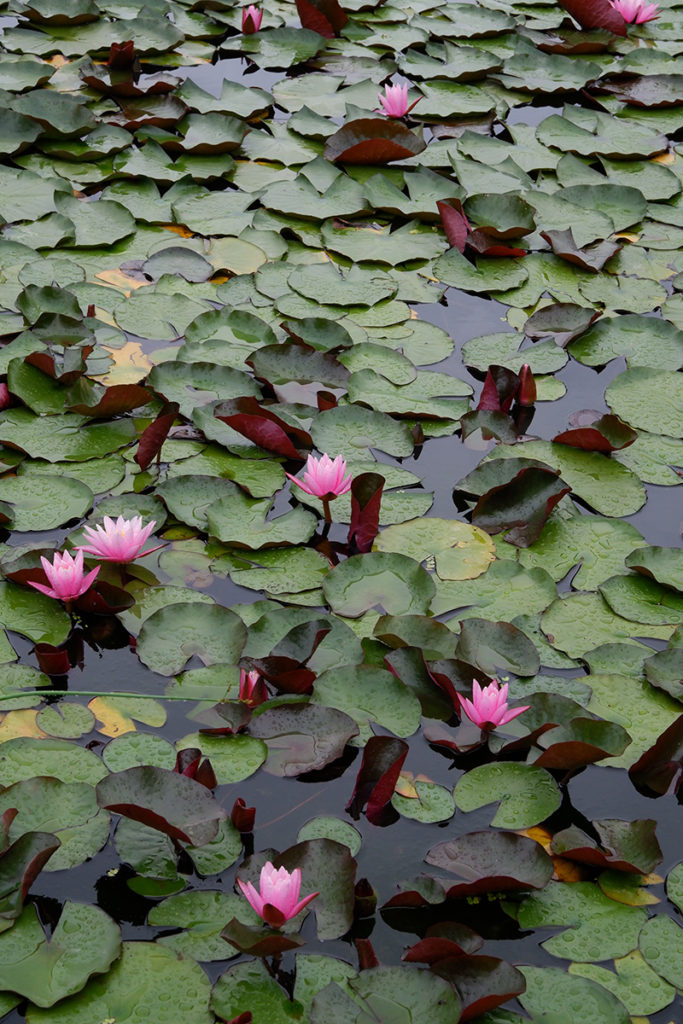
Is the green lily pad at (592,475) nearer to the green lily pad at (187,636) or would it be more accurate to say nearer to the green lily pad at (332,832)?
the green lily pad at (187,636)

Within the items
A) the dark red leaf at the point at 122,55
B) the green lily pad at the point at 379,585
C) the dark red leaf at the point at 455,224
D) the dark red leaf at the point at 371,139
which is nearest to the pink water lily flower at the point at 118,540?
the green lily pad at the point at 379,585

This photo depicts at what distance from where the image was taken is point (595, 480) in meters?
2.68

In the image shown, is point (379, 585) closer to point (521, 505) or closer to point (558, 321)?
point (521, 505)

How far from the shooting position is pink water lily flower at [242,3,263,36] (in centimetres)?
475

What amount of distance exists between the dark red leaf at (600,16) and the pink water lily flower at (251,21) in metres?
1.51

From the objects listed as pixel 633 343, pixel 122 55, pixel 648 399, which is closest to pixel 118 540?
pixel 648 399

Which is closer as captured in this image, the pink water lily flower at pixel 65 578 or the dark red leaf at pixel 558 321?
the pink water lily flower at pixel 65 578

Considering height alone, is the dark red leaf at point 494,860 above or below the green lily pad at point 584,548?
above

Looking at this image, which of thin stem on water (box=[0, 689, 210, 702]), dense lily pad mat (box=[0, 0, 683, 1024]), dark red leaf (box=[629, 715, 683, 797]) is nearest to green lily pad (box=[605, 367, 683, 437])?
dense lily pad mat (box=[0, 0, 683, 1024])

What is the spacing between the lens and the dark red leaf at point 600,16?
5.00 meters

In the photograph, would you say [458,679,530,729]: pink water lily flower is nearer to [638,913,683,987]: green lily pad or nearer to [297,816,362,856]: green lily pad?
[297,816,362,856]: green lily pad

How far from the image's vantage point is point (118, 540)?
2.21 m

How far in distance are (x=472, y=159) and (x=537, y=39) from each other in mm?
1279

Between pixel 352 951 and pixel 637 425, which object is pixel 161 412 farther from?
pixel 352 951
